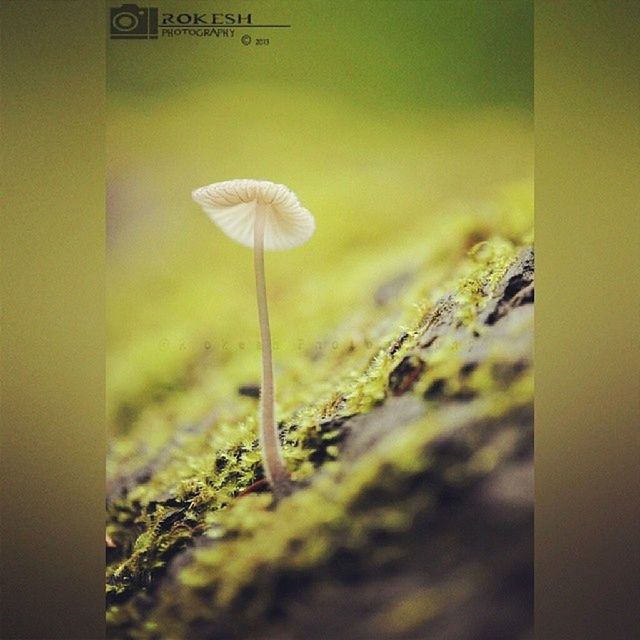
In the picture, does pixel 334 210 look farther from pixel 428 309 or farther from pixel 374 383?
pixel 374 383

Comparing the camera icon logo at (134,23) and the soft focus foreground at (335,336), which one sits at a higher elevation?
the camera icon logo at (134,23)

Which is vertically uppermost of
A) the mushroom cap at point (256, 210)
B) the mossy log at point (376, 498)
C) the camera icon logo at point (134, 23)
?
the camera icon logo at point (134, 23)

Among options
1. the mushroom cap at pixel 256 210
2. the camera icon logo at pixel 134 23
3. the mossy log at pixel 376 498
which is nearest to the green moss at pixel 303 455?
the mossy log at pixel 376 498

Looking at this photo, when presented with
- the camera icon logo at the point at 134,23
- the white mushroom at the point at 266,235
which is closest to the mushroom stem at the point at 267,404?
the white mushroom at the point at 266,235

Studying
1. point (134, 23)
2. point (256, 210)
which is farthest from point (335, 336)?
point (134, 23)

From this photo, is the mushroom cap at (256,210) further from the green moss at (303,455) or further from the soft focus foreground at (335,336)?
the green moss at (303,455)

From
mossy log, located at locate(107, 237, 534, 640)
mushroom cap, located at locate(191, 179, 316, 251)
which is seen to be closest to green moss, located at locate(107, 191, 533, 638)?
mossy log, located at locate(107, 237, 534, 640)

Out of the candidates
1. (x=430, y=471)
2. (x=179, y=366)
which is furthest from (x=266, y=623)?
(x=179, y=366)
